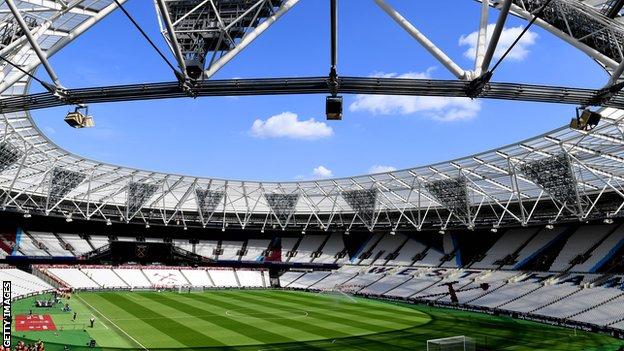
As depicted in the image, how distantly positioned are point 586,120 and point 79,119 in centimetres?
1538

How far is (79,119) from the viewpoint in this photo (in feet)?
51.4

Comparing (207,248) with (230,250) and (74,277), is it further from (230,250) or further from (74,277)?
(74,277)

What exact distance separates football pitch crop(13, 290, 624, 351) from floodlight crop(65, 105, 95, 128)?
1959 cm

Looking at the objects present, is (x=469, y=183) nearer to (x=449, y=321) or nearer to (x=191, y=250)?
(x=449, y=321)

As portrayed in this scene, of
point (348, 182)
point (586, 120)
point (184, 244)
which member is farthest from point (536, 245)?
point (184, 244)

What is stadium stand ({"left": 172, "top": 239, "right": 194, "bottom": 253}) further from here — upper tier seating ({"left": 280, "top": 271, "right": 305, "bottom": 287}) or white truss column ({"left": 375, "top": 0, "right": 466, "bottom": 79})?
white truss column ({"left": 375, "top": 0, "right": 466, "bottom": 79})

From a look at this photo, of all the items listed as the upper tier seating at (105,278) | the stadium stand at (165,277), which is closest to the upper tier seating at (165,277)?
the stadium stand at (165,277)

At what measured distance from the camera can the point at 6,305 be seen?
22.8 m

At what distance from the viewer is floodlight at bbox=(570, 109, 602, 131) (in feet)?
47.2

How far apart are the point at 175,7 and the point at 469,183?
46358 millimetres

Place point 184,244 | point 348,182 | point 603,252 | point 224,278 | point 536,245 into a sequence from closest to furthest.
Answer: point 603,252
point 536,245
point 348,182
point 224,278
point 184,244

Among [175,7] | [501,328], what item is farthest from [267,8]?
[501,328]

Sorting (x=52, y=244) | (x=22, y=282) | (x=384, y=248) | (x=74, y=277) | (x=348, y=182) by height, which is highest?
(x=348, y=182)

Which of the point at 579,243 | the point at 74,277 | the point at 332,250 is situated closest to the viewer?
the point at 579,243
